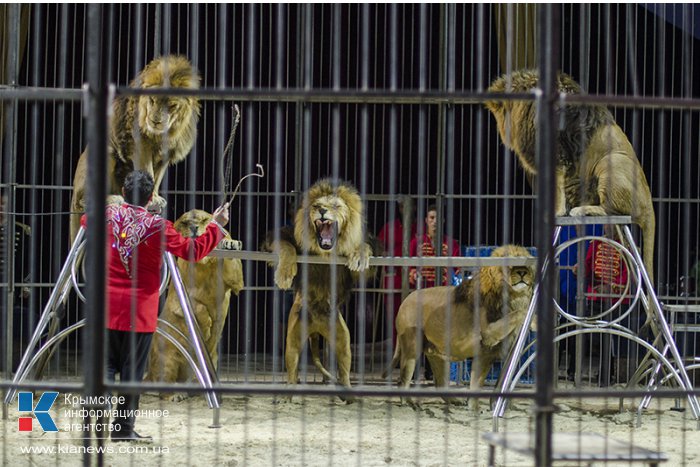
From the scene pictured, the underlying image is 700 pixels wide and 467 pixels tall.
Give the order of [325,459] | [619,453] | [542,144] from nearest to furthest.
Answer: [542,144], [619,453], [325,459]

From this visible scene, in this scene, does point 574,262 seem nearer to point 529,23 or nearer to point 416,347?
point 529,23

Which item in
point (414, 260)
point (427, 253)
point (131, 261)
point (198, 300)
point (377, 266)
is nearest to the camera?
point (131, 261)

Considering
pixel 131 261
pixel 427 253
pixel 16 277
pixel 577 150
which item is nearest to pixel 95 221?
pixel 131 261

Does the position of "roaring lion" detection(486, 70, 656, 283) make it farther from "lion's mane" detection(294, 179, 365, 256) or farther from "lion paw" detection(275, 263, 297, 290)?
"lion paw" detection(275, 263, 297, 290)

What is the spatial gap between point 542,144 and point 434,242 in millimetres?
4390

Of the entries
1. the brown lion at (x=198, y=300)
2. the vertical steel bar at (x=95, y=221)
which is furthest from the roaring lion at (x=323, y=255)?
the vertical steel bar at (x=95, y=221)

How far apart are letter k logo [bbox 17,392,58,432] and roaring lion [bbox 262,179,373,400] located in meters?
1.46

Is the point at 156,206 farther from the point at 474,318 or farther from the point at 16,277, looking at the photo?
the point at 16,277

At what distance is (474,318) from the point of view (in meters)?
5.89

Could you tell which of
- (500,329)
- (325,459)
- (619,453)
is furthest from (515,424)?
(619,453)

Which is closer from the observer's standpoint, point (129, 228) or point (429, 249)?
point (129, 228)

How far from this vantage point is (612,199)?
5727 millimetres

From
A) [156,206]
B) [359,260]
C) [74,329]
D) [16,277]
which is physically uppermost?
[156,206]

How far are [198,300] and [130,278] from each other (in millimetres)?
1718
